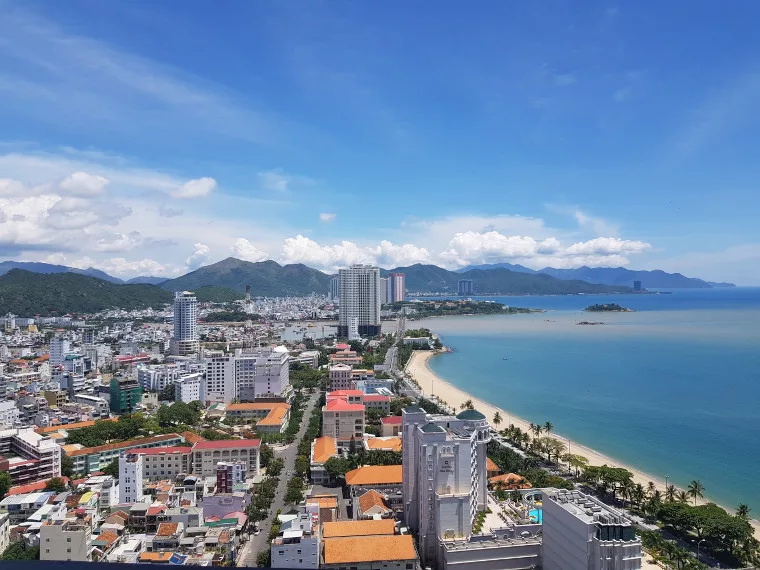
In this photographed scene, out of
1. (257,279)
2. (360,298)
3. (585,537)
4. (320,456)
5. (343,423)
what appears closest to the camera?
(585,537)

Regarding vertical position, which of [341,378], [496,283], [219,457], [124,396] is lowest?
[219,457]

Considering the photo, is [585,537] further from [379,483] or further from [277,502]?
[277,502]

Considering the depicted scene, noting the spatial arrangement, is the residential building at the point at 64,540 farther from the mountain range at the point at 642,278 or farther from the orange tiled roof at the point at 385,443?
the mountain range at the point at 642,278

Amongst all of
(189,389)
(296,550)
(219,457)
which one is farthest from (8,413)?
(296,550)

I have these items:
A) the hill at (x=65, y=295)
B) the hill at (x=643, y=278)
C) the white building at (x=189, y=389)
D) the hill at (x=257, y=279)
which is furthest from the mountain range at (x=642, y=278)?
the white building at (x=189, y=389)

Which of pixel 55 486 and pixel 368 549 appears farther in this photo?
pixel 55 486

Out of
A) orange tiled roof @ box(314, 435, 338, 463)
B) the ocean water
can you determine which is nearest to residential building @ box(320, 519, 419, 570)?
orange tiled roof @ box(314, 435, 338, 463)
